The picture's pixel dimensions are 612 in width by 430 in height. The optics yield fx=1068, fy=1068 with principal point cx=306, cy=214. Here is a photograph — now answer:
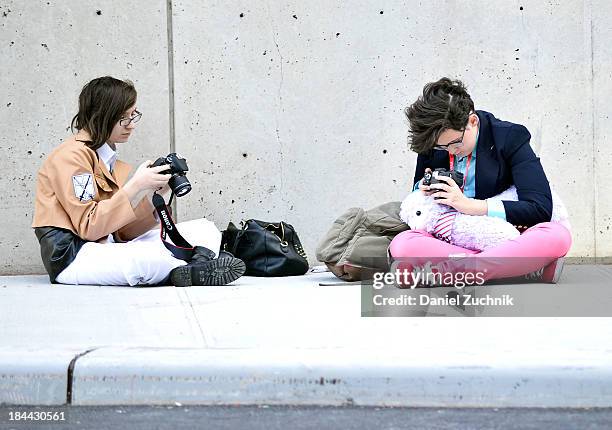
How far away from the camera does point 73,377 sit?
3.28 m

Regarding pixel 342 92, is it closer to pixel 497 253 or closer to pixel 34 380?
pixel 497 253

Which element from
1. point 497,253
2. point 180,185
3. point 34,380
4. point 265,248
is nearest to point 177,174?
point 180,185

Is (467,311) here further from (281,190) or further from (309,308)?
(281,190)

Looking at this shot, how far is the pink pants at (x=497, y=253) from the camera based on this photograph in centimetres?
471

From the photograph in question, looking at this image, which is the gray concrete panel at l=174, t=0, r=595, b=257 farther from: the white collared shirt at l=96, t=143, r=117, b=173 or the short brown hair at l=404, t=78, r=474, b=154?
the short brown hair at l=404, t=78, r=474, b=154

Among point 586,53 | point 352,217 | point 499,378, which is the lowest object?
point 499,378

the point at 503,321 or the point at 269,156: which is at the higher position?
the point at 269,156

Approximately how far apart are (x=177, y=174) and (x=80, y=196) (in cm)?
48

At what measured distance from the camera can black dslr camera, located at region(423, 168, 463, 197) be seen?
481 centimetres

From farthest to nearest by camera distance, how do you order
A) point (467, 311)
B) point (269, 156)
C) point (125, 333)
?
1. point (269, 156)
2. point (467, 311)
3. point (125, 333)

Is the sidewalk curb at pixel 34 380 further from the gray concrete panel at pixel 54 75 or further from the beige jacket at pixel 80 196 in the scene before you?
the gray concrete panel at pixel 54 75

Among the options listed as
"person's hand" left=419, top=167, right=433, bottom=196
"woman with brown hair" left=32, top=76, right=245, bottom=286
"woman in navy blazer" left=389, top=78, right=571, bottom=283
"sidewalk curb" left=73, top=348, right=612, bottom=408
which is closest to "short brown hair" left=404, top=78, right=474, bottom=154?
"woman in navy blazer" left=389, top=78, right=571, bottom=283

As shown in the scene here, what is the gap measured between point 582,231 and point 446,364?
3255 mm

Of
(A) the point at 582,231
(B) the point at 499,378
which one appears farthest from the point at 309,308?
(A) the point at 582,231
